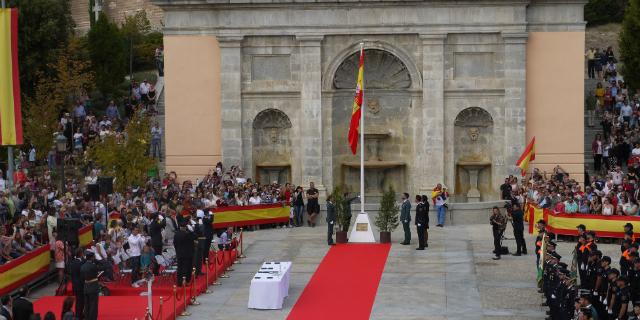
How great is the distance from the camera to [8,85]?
3347 centimetres

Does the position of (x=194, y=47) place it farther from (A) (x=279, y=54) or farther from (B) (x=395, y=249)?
(B) (x=395, y=249)

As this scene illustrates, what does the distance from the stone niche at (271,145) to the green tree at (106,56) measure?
1476cm

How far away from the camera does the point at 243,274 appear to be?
121 feet

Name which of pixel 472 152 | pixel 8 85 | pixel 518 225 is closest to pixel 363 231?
pixel 518 225

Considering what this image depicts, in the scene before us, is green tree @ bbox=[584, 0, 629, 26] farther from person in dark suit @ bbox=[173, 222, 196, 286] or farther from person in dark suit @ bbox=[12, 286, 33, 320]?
person in dark suit @ bbox=[12, 286, 33, 320]

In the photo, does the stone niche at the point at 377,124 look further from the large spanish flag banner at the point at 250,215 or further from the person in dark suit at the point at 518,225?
the person in dark suit at the point at 518,225

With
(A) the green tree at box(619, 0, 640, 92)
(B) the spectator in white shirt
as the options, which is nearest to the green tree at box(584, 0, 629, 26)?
(A) the green tree at box(619, 0, 640, 92)

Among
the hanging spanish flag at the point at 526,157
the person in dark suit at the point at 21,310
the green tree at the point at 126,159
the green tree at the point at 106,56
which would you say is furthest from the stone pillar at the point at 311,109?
the person in dark suit at the point at 21,310

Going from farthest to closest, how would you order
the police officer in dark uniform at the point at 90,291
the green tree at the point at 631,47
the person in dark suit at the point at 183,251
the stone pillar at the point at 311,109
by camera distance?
1. the green tree at the point at 631,47
2. the stone pillar at the point at 311,109
3. the person in dark suit at the point at 183,251
4. the police officer in dark uniform at the point at 90,291

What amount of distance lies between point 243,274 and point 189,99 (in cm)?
1475

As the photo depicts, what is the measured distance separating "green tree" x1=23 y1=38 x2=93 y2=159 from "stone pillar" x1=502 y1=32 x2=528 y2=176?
16.9 metres

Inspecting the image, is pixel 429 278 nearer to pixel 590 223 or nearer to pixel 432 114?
pixel 590 223

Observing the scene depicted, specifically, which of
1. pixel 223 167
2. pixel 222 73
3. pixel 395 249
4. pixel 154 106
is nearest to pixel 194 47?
pixel 222 73

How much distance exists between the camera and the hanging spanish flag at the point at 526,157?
48.1 m
